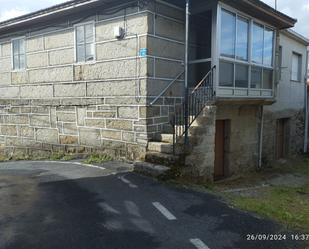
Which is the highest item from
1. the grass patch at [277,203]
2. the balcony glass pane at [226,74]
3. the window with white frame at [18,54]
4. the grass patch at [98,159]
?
the window with white frame at [18,54]

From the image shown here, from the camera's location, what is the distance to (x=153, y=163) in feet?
23.0

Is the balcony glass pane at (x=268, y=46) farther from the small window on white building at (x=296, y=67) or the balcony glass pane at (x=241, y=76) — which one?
the small window on white building at (x=296, y=67)

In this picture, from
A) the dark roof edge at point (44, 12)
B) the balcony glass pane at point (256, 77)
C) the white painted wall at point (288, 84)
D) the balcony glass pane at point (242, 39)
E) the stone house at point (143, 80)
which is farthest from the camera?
the white painted wall at point (288, 84)

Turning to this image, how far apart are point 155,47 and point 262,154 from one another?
635cm

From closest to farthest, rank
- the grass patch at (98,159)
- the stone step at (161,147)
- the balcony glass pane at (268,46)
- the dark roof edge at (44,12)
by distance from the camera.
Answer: the stone step at (161,147) → the dark roof edge at (44,12) → the grass patch at (98,159) → the balcony glass pane at (268,46)

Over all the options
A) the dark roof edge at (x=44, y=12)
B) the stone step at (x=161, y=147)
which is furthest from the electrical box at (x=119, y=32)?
the stone step at (x=161, y=147)

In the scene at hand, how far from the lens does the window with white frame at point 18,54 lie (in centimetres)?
1006

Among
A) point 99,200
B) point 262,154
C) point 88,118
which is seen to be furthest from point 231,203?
point 262,154

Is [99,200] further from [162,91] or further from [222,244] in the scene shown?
[162,91]

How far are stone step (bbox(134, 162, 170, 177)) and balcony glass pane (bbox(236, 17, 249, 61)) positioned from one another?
402 cm

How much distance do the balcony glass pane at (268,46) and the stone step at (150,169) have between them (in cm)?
553

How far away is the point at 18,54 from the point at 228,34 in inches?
266

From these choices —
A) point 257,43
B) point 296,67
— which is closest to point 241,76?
point 257,43

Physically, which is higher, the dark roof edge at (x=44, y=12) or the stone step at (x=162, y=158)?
the dark roof edge at (x=44, y=12)
